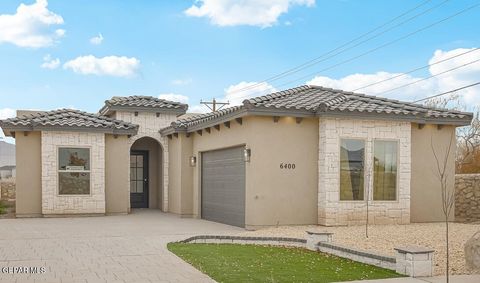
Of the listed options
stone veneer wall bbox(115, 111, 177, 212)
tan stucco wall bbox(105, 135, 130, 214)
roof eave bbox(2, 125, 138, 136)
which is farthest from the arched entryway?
roof eave bbox(2, 125, 138, 136)

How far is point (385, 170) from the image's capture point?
15555mm

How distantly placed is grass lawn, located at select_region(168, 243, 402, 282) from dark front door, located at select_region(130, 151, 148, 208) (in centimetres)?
1237

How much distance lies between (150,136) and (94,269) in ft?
42.8

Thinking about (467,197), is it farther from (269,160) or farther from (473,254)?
(473,254)

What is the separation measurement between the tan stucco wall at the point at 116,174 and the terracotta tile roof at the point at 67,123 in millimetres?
525

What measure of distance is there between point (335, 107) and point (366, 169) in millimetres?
2068

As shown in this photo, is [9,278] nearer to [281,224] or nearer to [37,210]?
[281,224]

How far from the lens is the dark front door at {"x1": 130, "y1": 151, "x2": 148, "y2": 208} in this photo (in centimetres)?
2323

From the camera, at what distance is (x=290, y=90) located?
1708cm

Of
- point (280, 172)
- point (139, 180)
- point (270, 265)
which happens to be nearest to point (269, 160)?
point (280, 172)

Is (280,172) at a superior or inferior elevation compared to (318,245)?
superior

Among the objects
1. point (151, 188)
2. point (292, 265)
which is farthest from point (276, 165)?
point (151, 188)

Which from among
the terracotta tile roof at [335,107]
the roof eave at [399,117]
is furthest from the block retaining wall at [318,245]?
the roof eave at [399,117]

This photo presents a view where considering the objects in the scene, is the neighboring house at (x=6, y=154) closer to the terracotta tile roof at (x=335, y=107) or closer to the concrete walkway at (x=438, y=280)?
the terracotta tile roof at (x=335, y=107)
